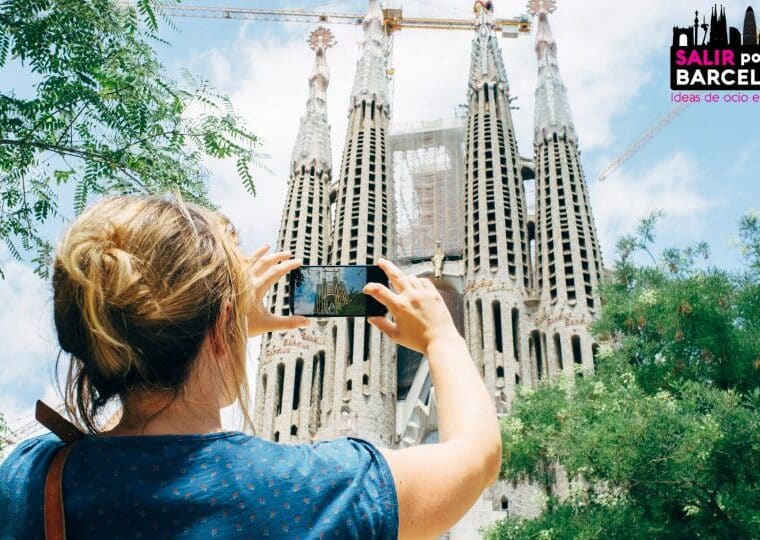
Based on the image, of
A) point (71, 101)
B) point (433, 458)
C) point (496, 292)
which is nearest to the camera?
point (433, 458)

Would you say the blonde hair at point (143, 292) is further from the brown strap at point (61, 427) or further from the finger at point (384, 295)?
the finger at point (384, 295)

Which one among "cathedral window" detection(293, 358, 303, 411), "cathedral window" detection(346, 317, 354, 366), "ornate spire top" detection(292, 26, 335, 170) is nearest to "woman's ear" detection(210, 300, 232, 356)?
"cathedral window" detection(346, 317, 354, 366)

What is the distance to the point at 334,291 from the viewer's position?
202 cm

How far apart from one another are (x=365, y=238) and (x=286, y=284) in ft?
16.1

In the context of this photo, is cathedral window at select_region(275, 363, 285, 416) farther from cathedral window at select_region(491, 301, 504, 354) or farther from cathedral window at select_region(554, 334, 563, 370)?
cathedral window at select_region(554, 334, 563, 370)

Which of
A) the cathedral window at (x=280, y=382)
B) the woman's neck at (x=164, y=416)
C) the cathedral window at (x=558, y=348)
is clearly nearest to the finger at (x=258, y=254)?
the woman's neck at (x=164, y=416)

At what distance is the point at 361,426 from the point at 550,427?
56.6 ft

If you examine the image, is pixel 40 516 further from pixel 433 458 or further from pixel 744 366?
pixel 744 366

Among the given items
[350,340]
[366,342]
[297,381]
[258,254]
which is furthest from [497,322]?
[258,254]

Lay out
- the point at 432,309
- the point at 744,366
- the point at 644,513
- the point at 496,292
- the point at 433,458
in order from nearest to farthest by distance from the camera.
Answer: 1. the point at 433,458
2. the point at 432,309
3. the point at 644,513
4. the point at 744,366
5. the point at 496,292

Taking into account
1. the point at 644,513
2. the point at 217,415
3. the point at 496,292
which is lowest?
the point at 644,513

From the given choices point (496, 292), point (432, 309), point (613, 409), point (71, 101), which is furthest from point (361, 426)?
point (432, 309)

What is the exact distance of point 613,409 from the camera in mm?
12953

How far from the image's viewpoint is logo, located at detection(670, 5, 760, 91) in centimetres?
1506
